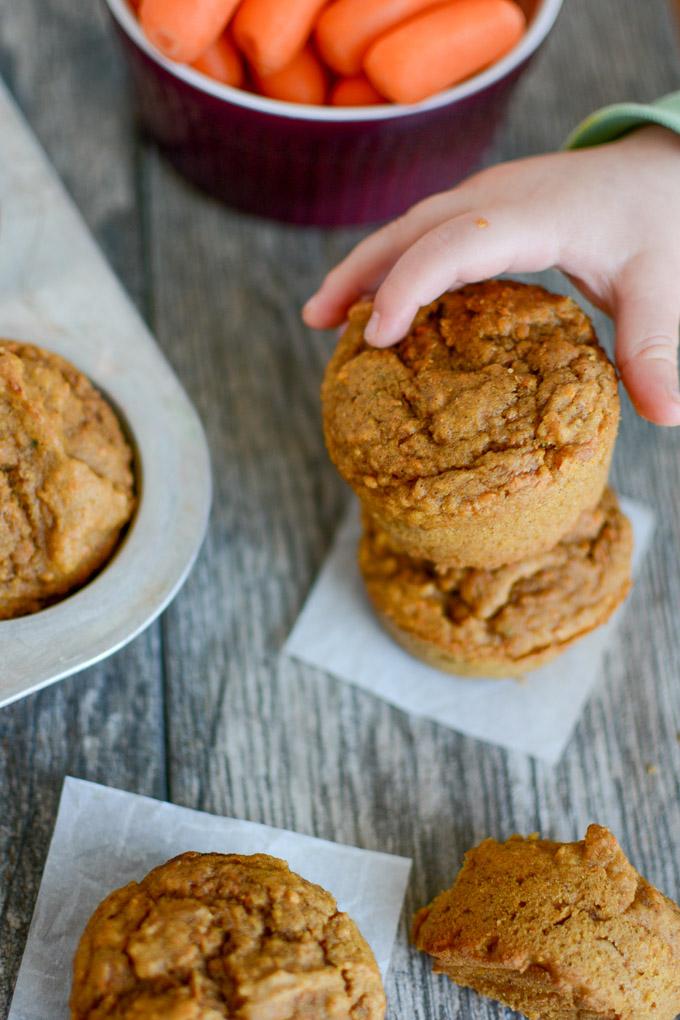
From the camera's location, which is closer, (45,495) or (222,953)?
(222,953)

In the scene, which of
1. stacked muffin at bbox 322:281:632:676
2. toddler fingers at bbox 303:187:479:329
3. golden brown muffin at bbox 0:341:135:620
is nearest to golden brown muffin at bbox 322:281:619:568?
stacked muffin at bbox 322:281:632:676

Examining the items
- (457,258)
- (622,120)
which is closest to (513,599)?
(457,258)

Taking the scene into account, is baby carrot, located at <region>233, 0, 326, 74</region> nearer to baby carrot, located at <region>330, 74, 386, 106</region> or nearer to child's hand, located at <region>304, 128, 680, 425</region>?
baby carrot, located at <region>330, 74, 386, 106</region>

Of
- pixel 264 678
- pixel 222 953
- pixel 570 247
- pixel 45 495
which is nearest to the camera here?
pixel 222 953

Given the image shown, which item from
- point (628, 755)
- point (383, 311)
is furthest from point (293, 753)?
point (383, 311)

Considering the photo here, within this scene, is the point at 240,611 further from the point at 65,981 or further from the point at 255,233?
the point at 255,233

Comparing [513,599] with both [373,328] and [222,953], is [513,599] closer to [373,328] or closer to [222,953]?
[373,328]

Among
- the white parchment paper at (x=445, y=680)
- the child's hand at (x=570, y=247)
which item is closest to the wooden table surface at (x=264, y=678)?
the white parchment paper at (x=445, y=680)
